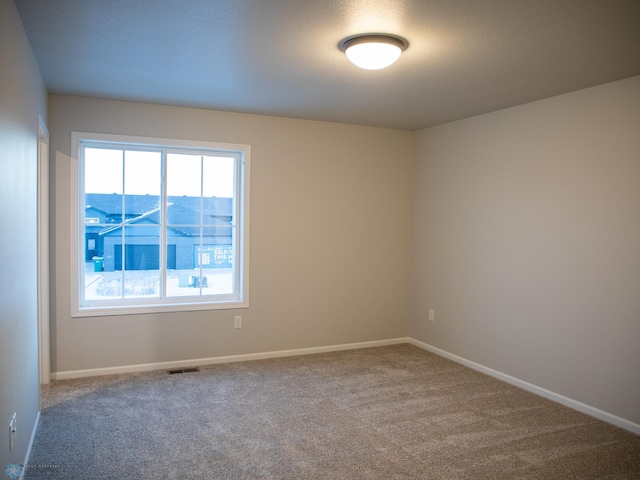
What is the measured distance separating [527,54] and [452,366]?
2942 mm

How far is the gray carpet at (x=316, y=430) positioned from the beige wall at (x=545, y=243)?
39cm

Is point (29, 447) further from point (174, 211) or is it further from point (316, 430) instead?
point (174, 211)

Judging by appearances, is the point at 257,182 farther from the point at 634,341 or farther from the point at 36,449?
the point at 634,341

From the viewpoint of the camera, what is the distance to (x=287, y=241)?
502 centimetres

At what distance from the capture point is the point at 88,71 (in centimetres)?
345

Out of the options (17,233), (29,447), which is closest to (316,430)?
(29,447)

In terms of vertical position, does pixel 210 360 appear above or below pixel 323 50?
below

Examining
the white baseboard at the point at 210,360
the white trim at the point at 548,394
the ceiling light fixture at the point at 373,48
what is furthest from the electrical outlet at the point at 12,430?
the white trim at the point at 548,394

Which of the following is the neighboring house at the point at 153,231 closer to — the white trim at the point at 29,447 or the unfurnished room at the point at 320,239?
the unfurnished room at the point at 320,239

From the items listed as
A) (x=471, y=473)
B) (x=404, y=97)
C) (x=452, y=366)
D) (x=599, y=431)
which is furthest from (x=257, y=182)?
(x=599, y=431)

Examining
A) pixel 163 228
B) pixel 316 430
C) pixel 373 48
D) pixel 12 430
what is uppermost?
pixel 373 48

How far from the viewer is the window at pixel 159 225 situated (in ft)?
14.4

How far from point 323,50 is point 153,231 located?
8.31ft

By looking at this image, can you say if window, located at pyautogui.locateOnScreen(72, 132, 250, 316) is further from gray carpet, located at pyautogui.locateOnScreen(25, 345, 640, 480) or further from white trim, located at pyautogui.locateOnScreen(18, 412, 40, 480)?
white trim, located at pyautogui.locateOnScreen(18, 412, 40, 480)
